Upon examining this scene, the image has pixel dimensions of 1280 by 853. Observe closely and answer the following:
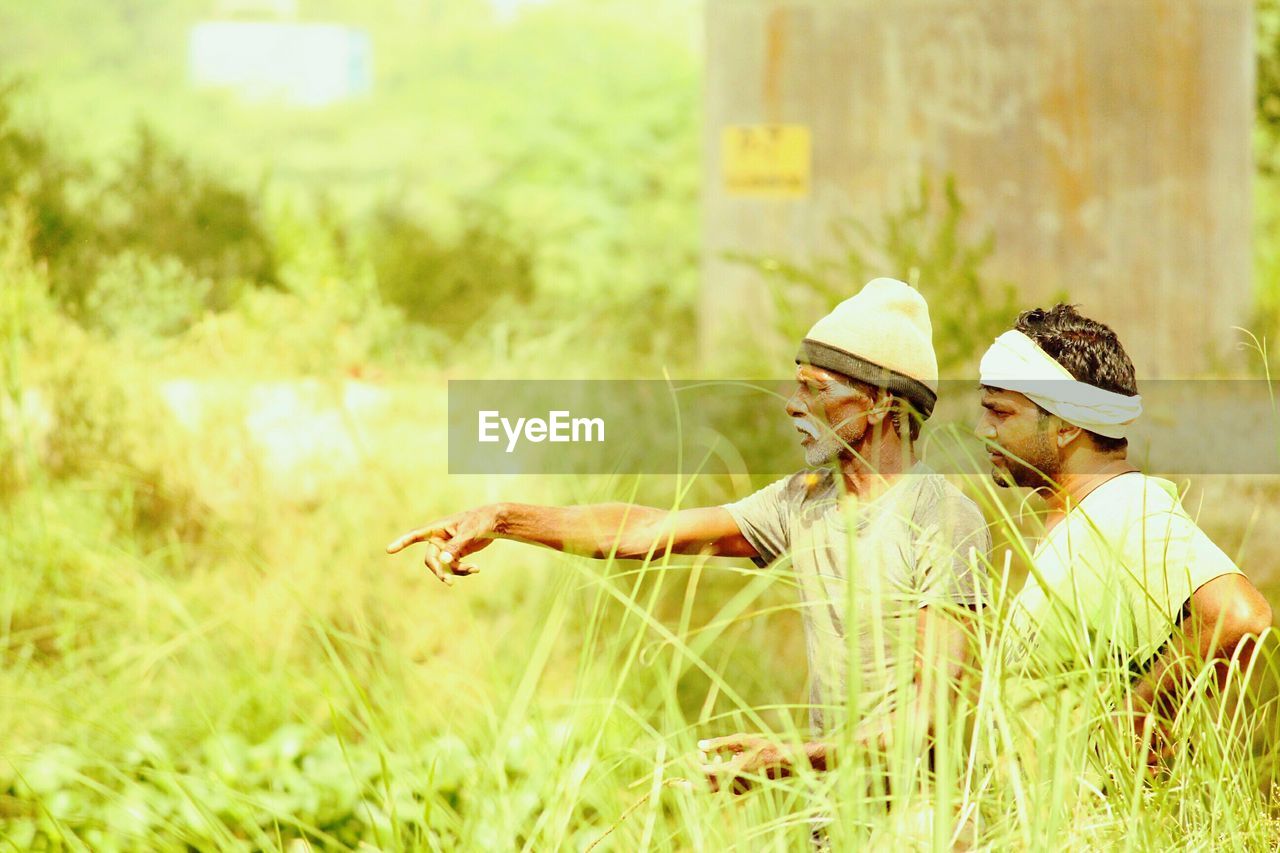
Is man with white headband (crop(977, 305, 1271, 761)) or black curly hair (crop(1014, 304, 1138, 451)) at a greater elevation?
black curly hair (crop(1014, 304, 1138, 451))

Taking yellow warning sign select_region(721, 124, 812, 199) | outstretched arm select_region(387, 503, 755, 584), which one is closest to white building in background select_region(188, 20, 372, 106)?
Result: yellow warning sign select_region(721, 124, 812, 199)

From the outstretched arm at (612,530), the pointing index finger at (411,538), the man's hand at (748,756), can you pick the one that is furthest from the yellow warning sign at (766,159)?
the man's hand at (748,756)

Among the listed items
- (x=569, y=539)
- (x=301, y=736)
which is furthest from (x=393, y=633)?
(x=569, y=539)

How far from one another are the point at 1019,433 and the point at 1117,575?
0.25 m

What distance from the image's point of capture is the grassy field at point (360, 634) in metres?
2.16

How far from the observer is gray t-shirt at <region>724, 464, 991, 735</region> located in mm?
2037

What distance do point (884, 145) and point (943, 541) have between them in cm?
536

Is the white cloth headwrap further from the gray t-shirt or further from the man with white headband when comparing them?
the gray t-shirt

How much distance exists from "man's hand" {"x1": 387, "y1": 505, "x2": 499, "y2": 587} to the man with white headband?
0.68 metres

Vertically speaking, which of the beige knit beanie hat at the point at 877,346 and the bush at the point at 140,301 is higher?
the beige knit beanie hat at the point at 877,346

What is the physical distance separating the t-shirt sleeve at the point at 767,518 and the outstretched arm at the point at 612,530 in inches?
0.6

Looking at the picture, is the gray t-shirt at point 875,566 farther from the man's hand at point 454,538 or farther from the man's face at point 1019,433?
the man's hand at point 454,538

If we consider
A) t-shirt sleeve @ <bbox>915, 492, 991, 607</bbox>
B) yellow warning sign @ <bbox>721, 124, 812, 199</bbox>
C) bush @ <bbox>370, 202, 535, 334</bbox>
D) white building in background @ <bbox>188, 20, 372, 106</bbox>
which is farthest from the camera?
white building in background @ <bbox>188, 20, 372, 106</bbox>

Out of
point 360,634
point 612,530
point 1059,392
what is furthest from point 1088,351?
point 360,634
